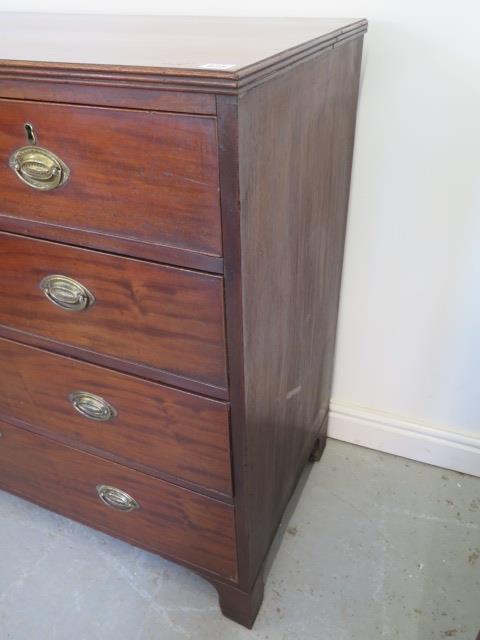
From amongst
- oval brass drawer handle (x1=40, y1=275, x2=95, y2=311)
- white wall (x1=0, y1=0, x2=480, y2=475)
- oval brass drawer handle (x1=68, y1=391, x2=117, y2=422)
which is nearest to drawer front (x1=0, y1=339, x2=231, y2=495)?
oval brass drawer handle (x1=68, y1=391, x2=117, y2=422)

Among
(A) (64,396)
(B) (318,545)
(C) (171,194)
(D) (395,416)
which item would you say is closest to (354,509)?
(B) (318,545)

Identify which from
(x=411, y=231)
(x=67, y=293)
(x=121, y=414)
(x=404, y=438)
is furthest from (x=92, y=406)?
(x=404, y=438)

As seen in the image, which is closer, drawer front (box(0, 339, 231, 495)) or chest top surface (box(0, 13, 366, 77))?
chest top surface (box(0, 13, 366, 77))

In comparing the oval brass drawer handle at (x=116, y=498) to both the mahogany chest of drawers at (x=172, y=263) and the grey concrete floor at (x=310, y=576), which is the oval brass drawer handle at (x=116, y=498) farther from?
the grey concrete floor at (x=310, y=576)

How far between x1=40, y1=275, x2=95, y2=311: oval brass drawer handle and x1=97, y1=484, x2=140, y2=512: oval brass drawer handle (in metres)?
0.39

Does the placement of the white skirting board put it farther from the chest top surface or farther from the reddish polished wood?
the chest top surface

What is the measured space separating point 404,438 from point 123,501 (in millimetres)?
713

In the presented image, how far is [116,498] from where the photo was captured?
986 mm

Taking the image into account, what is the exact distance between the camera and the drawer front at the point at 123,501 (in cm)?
90

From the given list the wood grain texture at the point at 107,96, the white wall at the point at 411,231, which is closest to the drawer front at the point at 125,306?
the wood grain texture at the point at 107,96

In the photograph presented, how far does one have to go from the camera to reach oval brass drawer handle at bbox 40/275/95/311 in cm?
74

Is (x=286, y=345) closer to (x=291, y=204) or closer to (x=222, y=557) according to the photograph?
(x=291, y=204)

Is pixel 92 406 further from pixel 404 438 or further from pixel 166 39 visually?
pixel 404 438

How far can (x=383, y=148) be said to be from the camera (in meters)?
1.04
